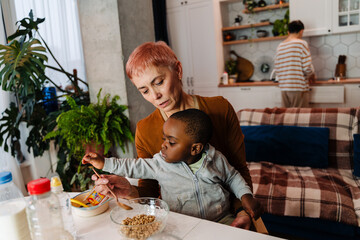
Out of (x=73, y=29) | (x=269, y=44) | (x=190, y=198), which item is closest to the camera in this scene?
(x=190, y=198)

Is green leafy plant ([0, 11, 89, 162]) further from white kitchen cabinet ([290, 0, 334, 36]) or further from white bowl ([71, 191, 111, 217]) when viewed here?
white kitchen cabinet ([290, 0, 334, 36])

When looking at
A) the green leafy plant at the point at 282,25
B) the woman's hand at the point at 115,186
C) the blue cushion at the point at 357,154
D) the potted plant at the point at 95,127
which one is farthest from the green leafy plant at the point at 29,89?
the green leafy plant at the point at 282,25

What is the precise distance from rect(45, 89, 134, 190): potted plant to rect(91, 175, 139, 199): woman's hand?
4.16 feet

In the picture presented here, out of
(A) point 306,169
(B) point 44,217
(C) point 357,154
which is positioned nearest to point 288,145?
(A) point 306,169

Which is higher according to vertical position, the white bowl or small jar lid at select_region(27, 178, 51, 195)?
small jar lid at select_region(27, 178, 51, 195)

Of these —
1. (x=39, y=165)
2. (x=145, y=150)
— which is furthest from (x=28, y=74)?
(x=145, y=150)

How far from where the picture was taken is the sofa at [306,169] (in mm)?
1904

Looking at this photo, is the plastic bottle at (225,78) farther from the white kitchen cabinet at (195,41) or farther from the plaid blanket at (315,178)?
the plaid blanket at (315,178)

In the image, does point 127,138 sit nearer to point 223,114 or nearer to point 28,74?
point 28,74

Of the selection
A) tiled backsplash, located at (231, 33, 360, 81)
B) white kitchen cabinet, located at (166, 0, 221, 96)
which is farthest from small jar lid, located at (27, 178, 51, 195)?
tiled backsplash, located at (231, 33, 360, 81)

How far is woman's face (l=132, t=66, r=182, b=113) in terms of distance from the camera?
1207 mm

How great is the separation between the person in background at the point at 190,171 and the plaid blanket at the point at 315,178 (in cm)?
97

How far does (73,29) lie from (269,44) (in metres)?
3.06

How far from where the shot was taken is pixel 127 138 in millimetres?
2684
